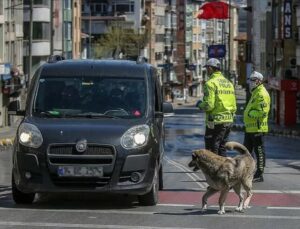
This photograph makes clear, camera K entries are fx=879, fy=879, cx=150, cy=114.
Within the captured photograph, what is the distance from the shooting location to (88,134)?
34.2 feet

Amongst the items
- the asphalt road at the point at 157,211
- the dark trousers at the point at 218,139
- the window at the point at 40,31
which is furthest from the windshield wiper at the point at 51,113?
the window at the point at 40,31

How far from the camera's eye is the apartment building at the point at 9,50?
56.0 metres

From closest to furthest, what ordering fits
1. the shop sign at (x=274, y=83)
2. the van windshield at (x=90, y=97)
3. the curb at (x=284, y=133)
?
1. the van windshield at (x=90, y=97)
2. the curb at (x=284, y=133)
3. the shop sign at (x=274, y=83)

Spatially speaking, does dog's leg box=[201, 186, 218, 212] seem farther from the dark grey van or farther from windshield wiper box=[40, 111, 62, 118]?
windshield wiper box=[40, 111, 62, 118]

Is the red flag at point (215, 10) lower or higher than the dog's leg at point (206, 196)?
higher

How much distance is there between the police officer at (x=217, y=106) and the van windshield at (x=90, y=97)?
1.49m

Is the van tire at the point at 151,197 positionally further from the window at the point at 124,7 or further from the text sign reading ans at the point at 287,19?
the window at the point at 124,7

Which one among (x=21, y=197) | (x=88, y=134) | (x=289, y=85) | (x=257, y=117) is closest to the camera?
(x=88, y=134)

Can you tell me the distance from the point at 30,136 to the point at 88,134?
715 millimetres

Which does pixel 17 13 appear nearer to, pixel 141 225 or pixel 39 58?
pixel 39 58

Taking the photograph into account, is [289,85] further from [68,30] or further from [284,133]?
[68,30]

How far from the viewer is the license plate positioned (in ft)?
33.9

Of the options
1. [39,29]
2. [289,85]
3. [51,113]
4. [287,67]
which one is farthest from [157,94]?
[39,29]

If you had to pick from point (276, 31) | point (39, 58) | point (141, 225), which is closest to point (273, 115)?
point (276, 31)
